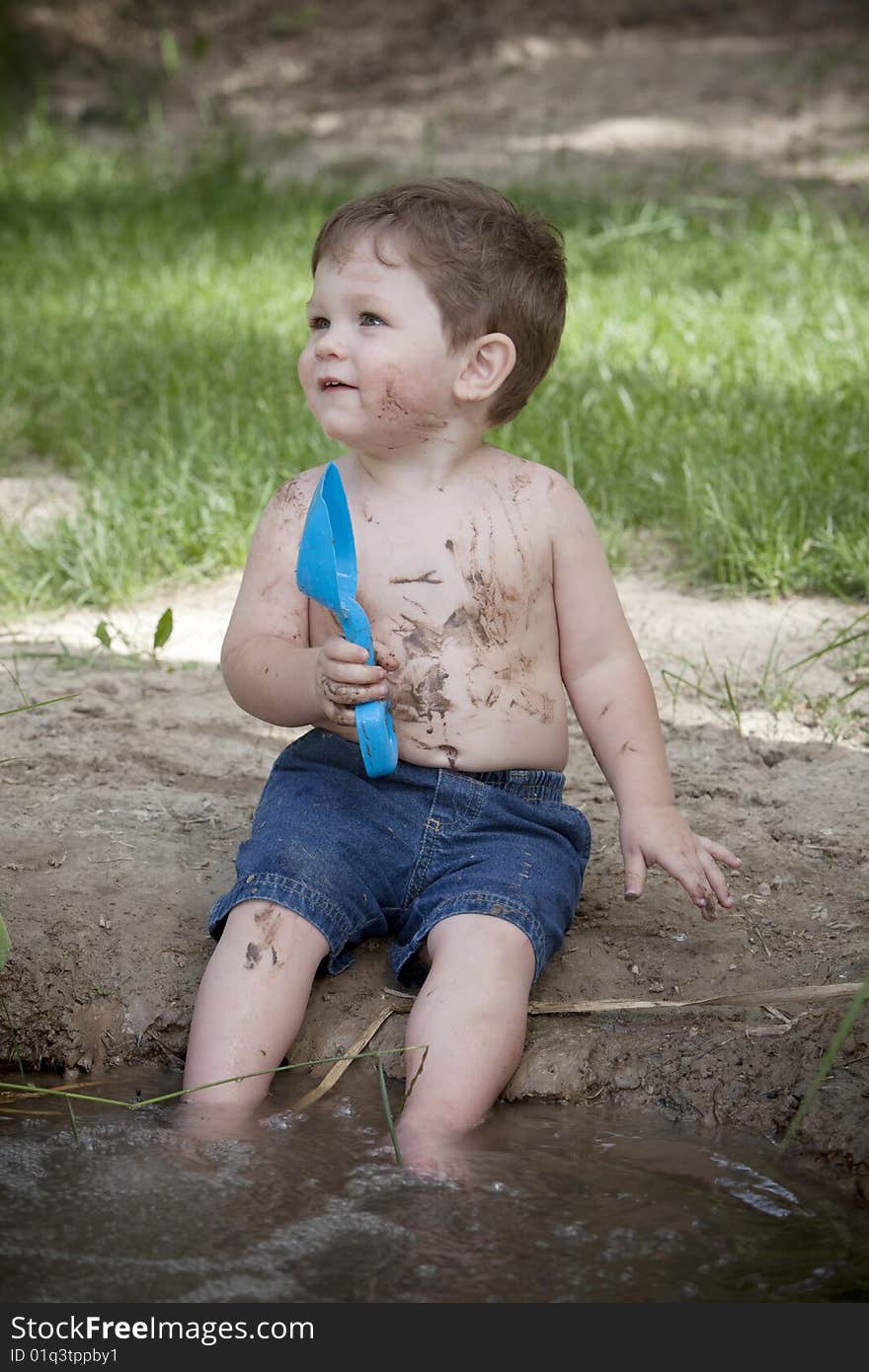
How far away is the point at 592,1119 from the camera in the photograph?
1953 millimetres

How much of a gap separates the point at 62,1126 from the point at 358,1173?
1.27ft

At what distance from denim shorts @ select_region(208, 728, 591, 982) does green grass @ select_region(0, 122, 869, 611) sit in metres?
1.38

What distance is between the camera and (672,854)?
2.03 m

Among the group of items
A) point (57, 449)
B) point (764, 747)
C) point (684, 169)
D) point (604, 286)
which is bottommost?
point (764, 747)

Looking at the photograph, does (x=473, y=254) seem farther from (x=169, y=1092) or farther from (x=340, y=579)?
(x=169, y=1092)

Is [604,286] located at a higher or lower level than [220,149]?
lower

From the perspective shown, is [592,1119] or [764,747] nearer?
[592,1119]

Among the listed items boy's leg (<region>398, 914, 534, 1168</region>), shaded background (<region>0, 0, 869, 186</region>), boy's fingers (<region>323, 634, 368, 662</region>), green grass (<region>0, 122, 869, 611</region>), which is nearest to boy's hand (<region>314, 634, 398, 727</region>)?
boy's fingers (<region>323, 634, 368, 662</region>)

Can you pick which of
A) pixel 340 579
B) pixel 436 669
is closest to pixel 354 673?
pixel 340 579

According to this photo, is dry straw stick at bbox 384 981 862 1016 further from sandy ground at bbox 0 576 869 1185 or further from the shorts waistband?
the shorts waistband

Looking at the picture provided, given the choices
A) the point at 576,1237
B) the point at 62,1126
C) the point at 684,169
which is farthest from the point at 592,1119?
the point at 684,169

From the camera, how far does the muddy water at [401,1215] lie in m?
1.50

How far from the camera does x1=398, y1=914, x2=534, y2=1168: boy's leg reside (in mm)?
1862

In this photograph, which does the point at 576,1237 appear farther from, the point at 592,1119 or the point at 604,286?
the point at 604,286
